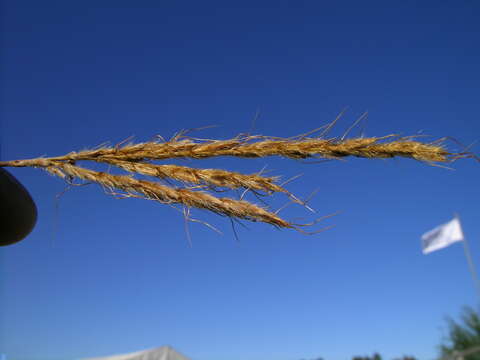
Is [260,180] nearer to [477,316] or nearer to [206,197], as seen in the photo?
[206,197]

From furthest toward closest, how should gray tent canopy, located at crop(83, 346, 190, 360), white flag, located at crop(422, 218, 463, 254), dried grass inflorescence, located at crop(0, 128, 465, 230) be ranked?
1. white flag, located at crop(422, 218, 463, 254)
2. gray tent canopy, located at crop(83, 346, 190, 360)
3. dried grass inflorescence, located at crop(0, 128, 465, 230)

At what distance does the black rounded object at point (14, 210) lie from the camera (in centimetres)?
121

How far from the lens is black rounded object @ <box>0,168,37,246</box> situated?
1.21 metres

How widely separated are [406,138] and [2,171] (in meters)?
1.21

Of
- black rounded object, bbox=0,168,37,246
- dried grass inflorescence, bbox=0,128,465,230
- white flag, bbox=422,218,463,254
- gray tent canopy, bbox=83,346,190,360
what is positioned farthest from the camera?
white flag, bbox=422,218,463,254

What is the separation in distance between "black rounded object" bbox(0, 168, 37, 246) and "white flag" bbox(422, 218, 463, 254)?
553 inches

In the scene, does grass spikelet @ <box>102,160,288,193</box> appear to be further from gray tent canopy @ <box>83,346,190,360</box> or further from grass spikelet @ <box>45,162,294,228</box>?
gray tent canopy @ <box>83,346,190,360</box>

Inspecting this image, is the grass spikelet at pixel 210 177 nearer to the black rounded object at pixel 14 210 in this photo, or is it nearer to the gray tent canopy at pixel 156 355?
the black rounded object at pixel 14 210

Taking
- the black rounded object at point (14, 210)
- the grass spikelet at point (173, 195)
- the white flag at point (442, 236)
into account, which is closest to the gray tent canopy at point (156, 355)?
the black rounded object at point (14, 210)

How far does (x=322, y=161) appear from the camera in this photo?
2.73 ft

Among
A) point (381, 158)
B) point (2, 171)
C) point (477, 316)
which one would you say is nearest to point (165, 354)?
point (477, 316)

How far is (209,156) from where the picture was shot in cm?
89

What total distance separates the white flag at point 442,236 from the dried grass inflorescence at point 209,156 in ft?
45.7

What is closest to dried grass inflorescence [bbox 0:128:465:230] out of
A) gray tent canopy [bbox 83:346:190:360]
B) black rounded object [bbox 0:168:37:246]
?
black rounded object [bbox 0:168:37:246]
